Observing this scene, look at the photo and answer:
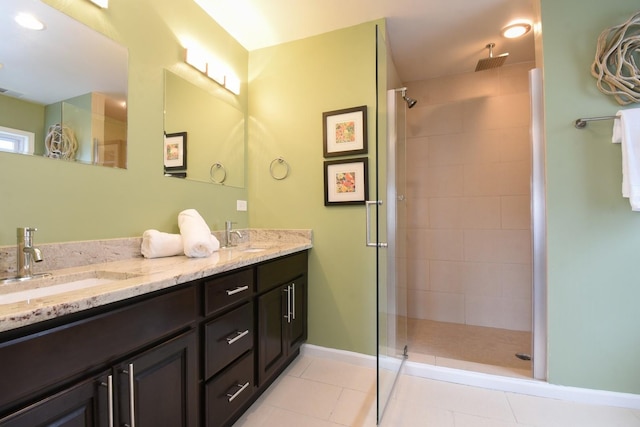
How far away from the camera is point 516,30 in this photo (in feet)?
7.02

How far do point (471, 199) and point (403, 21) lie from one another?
1754 mm

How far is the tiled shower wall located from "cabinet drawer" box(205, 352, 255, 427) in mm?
2049

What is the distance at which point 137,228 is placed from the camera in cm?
149

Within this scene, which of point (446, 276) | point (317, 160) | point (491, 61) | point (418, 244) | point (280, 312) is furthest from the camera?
point (418, 244)

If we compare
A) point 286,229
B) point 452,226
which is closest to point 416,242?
point 452,226

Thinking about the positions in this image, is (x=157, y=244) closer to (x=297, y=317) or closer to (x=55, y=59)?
(x=55, y=59)

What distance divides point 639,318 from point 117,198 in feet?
9.68

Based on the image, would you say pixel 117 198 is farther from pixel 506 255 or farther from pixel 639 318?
pixel 506 255

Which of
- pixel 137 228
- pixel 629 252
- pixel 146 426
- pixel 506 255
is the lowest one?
pixel 146 426

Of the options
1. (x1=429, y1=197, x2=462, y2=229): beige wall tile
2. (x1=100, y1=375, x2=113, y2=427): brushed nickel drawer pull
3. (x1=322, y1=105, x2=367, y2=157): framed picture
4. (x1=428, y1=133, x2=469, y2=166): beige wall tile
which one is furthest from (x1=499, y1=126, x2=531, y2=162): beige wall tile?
(x1=100, y1=375, x2=113, y2=427): brushed nickel drawer pull

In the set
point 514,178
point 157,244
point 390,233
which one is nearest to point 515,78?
point 514,178

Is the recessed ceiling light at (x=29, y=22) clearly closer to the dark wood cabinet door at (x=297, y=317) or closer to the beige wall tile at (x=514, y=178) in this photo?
the dark wood cabinet door at (x=297, y=317)

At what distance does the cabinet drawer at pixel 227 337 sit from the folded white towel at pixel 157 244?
51cm

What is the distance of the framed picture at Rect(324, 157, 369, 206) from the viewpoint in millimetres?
2053
